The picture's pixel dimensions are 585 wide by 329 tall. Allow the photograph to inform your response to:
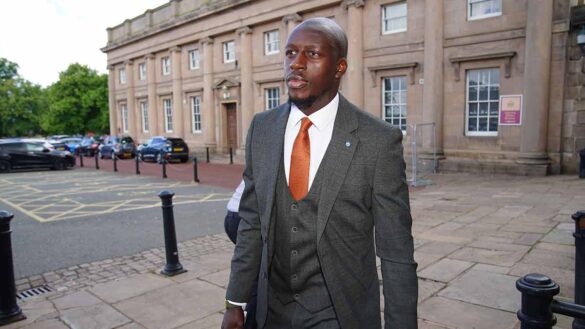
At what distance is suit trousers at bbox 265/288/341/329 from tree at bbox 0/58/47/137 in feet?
207

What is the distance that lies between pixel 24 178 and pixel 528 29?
65.5 feet

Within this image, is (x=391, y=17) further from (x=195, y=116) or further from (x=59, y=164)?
(x=59, y=164)

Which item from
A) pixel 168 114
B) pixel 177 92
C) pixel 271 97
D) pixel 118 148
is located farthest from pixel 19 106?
pixel 271 97

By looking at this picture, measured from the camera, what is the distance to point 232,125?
24.6m

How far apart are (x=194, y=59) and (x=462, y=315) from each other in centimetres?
2542

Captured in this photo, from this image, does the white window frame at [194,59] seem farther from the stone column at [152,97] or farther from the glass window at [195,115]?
the stone column at [152,97]

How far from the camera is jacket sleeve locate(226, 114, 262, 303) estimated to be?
1896mm

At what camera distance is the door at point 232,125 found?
24.3 meters

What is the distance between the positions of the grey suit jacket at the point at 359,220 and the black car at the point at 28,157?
22741mm

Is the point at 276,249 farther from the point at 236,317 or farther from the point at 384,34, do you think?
the point at 384,34

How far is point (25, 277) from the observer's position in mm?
5109

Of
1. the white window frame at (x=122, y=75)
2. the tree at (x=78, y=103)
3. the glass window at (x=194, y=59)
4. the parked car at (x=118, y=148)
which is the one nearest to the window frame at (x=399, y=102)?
the glass window at (x=194, y=59)

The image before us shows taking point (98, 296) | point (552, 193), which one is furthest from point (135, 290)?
point (552, 193)

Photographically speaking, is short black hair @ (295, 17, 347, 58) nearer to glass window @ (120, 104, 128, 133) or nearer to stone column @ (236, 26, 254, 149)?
stone column @ (236, 26, 254, 149)
